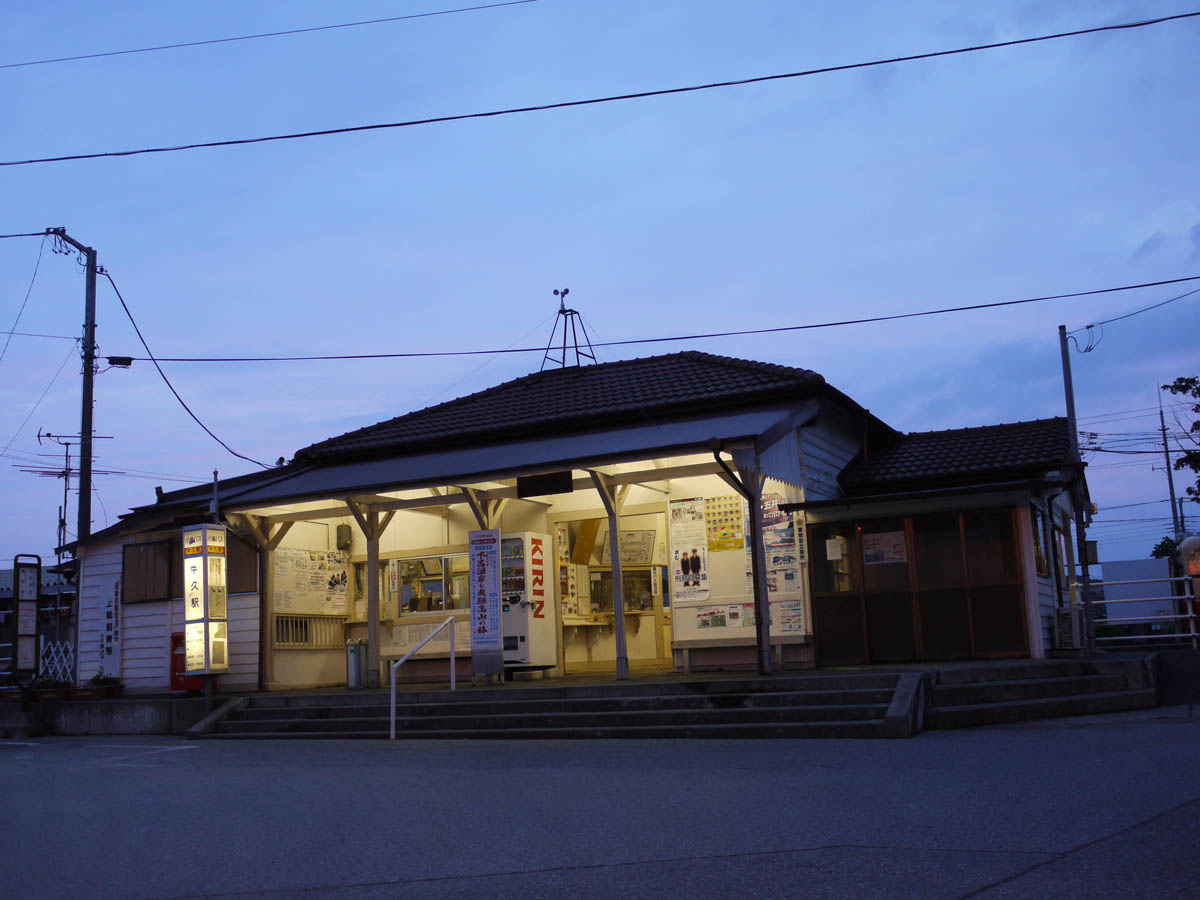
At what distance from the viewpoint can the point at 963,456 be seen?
55.1 ft

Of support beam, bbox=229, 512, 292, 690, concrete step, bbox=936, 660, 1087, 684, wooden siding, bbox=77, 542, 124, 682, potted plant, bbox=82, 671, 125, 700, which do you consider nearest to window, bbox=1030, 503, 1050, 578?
concrete step, bbox=936, 660, 1087, 684

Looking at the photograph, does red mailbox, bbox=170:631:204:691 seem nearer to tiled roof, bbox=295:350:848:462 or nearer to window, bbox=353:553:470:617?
window, bbox=353:553:470:617

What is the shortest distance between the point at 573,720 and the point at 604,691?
2.48 feet

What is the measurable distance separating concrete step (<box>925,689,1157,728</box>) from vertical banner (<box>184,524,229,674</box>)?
1000 centimetres

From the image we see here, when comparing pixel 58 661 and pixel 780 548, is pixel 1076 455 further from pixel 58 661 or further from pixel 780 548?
pixel 58 661

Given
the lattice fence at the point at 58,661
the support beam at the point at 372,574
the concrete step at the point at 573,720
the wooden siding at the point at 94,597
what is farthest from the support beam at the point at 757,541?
the lattice fence at the point at 58,661

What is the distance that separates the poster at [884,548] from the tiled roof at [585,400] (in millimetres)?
2264

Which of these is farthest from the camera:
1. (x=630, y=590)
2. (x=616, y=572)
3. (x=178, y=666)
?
(x=630, y=590)

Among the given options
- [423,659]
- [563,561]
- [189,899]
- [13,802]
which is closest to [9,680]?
[423,659]

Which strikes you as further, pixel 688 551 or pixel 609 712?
pixel 688 551

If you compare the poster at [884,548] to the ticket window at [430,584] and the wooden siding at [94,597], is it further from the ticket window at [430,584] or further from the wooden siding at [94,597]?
the wooden siding at [94,597]

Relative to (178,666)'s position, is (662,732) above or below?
below

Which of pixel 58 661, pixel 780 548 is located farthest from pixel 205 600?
pixel 780 548

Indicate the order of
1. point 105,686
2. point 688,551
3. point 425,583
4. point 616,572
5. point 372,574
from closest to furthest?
point 616,572 → point 372,574 → point 688,551 → point 105,686 → point 425,583
